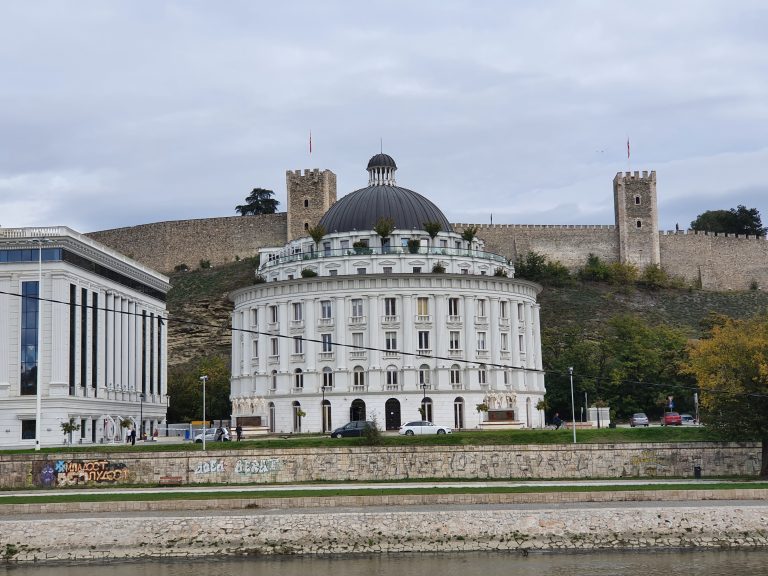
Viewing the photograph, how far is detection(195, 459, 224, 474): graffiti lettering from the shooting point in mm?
64875

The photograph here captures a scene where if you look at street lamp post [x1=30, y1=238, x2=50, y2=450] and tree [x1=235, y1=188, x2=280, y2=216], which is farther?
tree [x1=235, y1=188, x2=280, y2=216]

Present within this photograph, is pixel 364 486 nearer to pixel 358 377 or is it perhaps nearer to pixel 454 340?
pixel 358 377

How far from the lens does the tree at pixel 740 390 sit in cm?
6362

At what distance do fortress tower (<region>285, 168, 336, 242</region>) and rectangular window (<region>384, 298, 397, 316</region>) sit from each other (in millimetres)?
58357

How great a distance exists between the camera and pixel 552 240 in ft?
523

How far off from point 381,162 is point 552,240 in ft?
166

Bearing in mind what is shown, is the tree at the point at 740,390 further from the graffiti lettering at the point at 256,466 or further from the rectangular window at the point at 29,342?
the rectangular window at the point at 29,342

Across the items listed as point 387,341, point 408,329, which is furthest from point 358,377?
point 408,329

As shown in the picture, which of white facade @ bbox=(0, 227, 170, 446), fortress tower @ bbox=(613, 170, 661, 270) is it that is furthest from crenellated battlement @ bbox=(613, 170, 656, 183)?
white facade @ bbox=(0, 227, 170, 446)

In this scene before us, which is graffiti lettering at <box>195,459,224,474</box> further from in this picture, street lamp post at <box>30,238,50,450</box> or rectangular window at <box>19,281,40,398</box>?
rectangular window at <box>19,281,40,398</box>

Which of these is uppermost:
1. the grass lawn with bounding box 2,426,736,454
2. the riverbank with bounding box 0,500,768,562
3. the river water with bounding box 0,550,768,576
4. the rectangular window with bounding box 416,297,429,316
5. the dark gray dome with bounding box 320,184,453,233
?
the dark gray dome with bounding box 320,184,453,233

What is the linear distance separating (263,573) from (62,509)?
10.8 meters

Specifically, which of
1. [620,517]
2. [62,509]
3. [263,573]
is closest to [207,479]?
[62,509]

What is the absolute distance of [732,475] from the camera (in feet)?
215
